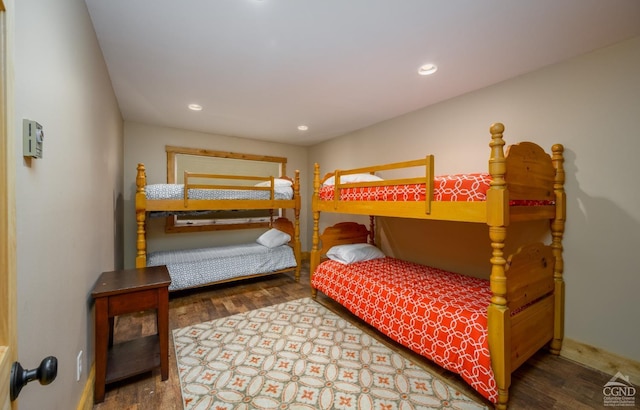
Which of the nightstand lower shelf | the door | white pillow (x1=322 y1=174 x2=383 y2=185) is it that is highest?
white pillow (x1=322 y1=174 x2=383 y2=185)

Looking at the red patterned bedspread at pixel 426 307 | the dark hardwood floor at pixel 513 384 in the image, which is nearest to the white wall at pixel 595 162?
the dark hardwood floor at pixel 513 384

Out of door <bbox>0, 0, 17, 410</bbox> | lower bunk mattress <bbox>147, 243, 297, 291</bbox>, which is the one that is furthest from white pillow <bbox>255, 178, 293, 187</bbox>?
door <bbox>0, 0, 17, 410</bbox>

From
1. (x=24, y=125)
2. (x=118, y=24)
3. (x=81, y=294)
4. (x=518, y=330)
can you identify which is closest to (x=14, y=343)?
(x=24, y=125)

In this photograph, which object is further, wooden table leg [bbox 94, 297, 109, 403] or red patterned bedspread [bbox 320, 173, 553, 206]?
red patterned bedspread [bbox 320, 173, 553, 206]

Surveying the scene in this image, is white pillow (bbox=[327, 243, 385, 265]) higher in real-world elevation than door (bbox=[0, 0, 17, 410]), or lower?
lower

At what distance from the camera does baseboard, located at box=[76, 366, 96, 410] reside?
1.40 m

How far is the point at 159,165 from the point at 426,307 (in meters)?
3.74

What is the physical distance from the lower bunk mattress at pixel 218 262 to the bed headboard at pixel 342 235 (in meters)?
0.84

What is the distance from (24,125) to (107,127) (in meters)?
1.82

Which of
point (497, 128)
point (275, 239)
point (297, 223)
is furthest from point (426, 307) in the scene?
point (275, 239)

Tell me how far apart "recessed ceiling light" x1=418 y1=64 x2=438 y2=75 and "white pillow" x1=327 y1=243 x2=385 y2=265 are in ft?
6.05

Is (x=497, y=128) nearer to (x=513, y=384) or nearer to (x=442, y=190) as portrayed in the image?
(x=442, y=190)

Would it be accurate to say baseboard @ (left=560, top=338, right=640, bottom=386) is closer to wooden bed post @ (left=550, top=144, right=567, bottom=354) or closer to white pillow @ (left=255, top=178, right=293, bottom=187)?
wooden bed post @ (left=550, top=144, right=567, bottom=354)

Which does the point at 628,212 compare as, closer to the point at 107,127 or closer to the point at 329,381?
the point at 329,381
